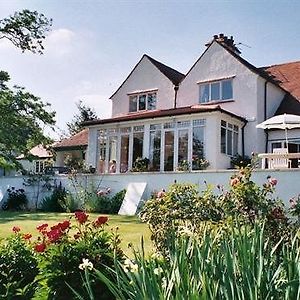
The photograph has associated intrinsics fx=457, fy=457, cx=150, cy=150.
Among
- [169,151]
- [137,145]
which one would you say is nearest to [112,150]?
[137,145]

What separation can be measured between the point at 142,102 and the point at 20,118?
8.21 metres

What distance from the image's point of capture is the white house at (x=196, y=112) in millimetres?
24516

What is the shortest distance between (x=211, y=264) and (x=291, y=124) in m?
19.7

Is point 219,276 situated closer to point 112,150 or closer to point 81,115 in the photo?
point 112,150

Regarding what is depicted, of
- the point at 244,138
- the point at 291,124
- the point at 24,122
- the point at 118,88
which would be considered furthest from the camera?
the point at 118,88

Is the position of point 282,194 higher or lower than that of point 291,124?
lower

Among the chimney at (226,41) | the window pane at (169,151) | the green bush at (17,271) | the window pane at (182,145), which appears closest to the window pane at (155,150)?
the window pane at (169,151)

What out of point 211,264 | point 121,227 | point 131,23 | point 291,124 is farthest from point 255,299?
point 291,124

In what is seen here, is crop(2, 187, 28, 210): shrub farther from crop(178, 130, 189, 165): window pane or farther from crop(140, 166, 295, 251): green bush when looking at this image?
crop(140, 166, 295, 251): green bush

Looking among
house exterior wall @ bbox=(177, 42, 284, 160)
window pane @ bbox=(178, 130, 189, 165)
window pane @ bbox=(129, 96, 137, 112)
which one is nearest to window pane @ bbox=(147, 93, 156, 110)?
window pane @ bbox=(129, 96, 137, 112)

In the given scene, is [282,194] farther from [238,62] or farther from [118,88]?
[118,88]

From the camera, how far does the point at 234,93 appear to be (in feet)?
89.9

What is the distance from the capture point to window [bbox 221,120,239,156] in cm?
2480

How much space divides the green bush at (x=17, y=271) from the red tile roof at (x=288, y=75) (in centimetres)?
2508
